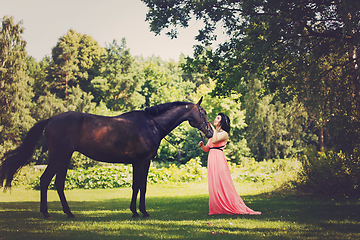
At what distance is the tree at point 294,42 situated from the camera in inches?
363

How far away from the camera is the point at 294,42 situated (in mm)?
10031

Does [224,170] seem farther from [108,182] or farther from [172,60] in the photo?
[172,60]

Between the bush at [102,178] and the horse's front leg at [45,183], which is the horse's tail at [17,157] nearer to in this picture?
the horse's front leg at [45,183]

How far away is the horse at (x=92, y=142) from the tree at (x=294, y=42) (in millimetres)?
4562

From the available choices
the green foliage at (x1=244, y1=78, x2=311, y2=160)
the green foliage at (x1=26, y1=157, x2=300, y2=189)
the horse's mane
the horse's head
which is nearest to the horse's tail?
the horse's mane

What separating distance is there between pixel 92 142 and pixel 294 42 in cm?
733

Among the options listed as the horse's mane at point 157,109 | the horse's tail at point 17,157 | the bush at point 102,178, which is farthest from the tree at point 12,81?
the horse's mane at point 157,109

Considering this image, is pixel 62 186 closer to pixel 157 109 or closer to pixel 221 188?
pixel 157 109

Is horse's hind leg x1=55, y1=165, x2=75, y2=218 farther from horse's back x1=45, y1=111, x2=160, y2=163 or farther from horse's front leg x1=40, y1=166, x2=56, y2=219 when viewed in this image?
horse's back x1=45, y1=111, x2=160, y2=163

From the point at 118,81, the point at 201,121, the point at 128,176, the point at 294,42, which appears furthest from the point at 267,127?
the point at 201,121

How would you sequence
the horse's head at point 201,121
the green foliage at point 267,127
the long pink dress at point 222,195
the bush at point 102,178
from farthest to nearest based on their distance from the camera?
the green foliage at point 267,127 → the bush at point 102,178 → the horse's head at point 201,121 → the long pink dress at point 222,195

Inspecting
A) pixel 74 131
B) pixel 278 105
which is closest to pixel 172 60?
pixel 278 105

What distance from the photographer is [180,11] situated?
11805 millimetres

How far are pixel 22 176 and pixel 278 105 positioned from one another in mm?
24502
